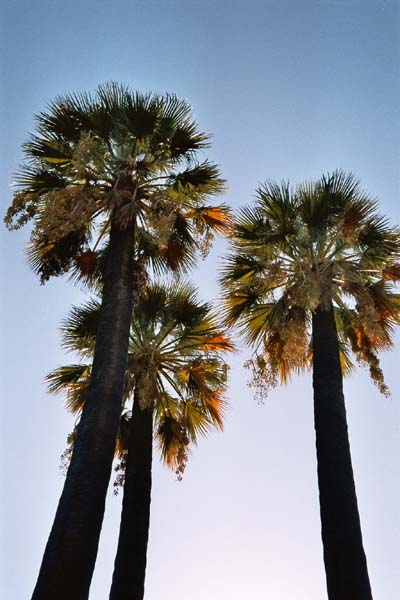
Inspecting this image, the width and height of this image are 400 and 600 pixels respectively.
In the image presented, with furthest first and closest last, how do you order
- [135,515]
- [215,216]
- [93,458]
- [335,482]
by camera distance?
[215,216], [135,515], [335,482], [93,458]

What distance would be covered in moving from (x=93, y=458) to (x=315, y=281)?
5777 millimetres

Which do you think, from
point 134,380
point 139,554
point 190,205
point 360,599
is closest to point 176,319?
point 134,380

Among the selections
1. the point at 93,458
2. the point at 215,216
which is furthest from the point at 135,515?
the point at 215,216

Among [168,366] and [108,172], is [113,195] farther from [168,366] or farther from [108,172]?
[168,366]

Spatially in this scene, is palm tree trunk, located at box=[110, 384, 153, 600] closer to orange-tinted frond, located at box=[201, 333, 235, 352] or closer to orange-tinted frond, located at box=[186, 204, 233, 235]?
orange-tinted frond, located at box=[201, 333, 235, 352]

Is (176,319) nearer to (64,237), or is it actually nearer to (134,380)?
(134,380)

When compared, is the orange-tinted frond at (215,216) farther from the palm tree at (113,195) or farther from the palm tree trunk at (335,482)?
the palm tree trunk at (335,482)

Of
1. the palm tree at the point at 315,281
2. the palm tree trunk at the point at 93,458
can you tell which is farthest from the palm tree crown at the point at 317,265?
the palm tree trunk at the point at 93,458

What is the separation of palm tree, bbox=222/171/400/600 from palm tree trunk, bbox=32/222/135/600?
3.48 m

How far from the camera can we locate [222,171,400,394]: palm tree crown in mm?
12648

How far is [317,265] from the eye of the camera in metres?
12.9

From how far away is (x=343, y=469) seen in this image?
996cm

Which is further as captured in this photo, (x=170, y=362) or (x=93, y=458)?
(x=170, y=362)

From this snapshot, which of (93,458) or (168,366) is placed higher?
(168,366)
